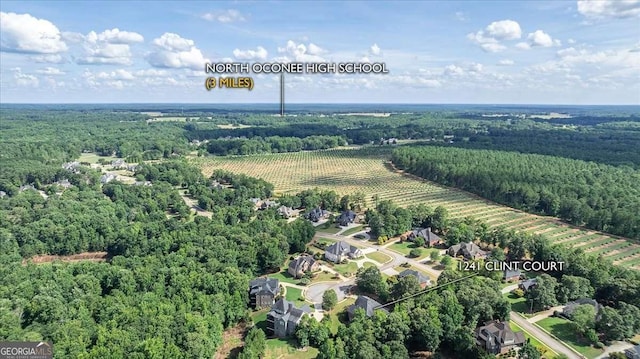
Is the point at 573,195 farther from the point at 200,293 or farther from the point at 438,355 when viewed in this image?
the point at 200,293

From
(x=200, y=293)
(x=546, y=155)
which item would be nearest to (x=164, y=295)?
(x=200, y=293)

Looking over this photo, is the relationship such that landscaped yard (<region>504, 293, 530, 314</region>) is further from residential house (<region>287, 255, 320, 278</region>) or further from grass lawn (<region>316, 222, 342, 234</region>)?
grass lawn (<region>316, 222, 342, 234</region>)

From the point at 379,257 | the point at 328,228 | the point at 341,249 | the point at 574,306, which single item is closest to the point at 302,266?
the point at 341,249

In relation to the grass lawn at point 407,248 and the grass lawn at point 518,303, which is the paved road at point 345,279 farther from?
the grass lawn at point 518,303

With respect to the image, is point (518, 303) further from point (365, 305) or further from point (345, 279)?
point (345, 279)

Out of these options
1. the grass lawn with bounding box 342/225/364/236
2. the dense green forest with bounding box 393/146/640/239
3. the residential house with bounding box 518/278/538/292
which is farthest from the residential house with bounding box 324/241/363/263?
the dense green forest with bounding box 393/146/640/239

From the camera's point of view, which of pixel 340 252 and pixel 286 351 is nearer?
pixel 286 351

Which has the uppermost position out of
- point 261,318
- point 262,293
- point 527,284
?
point 527,284

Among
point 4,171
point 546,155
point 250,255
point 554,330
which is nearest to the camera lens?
point 554,330
